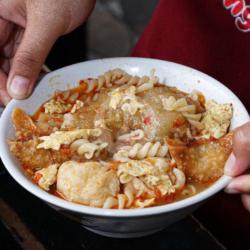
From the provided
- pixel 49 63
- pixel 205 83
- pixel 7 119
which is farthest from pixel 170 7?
pixel 49 63

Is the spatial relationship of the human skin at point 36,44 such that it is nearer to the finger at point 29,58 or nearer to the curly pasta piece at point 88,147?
the finger at point 29,58

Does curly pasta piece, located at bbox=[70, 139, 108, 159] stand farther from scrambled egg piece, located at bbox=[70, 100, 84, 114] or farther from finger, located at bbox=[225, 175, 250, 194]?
finger, located at bbox=[225, 175, 250, 194]

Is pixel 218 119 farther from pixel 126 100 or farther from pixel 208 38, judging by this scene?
pixel 208 38

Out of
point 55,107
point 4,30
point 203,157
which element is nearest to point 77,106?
point 55,107

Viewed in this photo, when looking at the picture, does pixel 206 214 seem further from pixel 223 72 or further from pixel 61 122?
pixel 61 122

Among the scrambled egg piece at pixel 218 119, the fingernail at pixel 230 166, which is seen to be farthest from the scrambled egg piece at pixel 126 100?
the fingernail at pixel 230 166

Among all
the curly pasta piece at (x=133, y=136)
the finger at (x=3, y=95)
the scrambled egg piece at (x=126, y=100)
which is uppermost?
the scrambled egg piece at (x=126, y=100)
